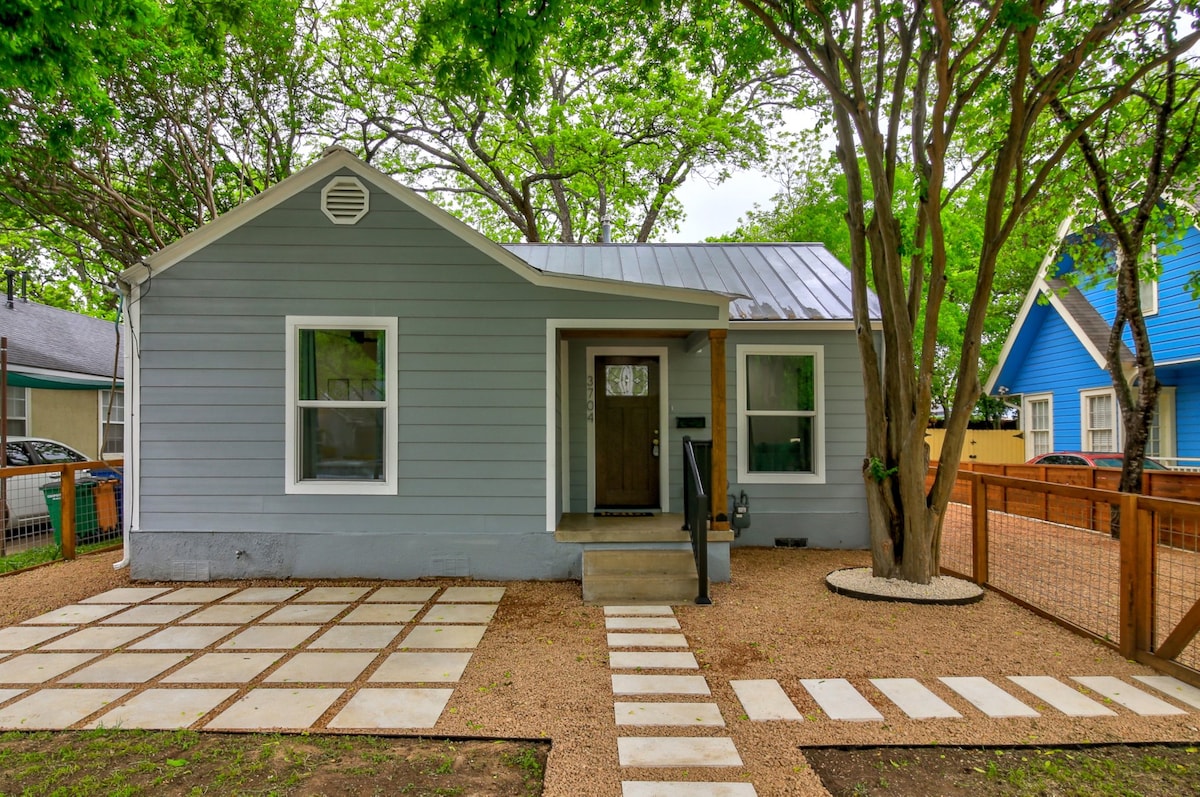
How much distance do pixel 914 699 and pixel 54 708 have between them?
4549 mm

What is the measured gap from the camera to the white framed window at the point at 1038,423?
502 inches

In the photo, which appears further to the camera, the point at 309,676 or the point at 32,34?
the point at 32,34

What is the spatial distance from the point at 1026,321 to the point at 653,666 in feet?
42.0

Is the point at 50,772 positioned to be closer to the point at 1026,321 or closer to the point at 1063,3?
the point at 1063,3

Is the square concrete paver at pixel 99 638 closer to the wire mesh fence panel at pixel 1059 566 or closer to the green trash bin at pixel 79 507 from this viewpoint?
the green trash bin at pixel 79 507

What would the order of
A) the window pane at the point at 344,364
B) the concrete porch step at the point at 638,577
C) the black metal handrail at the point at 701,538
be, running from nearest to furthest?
the black metal handrail at the point at 701,538, the concrete porch step at the point at 638,577, the window pane at the point at 344,364

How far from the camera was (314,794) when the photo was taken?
250 centimetres

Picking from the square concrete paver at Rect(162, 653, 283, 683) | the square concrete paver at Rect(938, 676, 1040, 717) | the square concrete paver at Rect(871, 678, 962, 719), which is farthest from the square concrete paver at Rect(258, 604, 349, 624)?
the square concrete paver at Rect(938, 676, 1040, 717)

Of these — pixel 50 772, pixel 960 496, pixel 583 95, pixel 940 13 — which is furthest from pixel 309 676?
pixel 583 95

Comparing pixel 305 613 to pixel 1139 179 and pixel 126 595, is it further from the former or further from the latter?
pixel 1139 179

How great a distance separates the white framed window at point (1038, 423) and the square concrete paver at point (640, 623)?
461 inches


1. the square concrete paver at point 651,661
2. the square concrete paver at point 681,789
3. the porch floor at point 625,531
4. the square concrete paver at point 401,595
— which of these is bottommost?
the square concrete paver at point 651,661

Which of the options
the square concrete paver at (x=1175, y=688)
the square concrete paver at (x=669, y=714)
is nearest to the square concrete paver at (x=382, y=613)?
the square concrete paver at (x=669, y=714)

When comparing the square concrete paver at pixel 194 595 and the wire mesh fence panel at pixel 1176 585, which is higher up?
the wire mesh fence panel at pixel 1176 585
